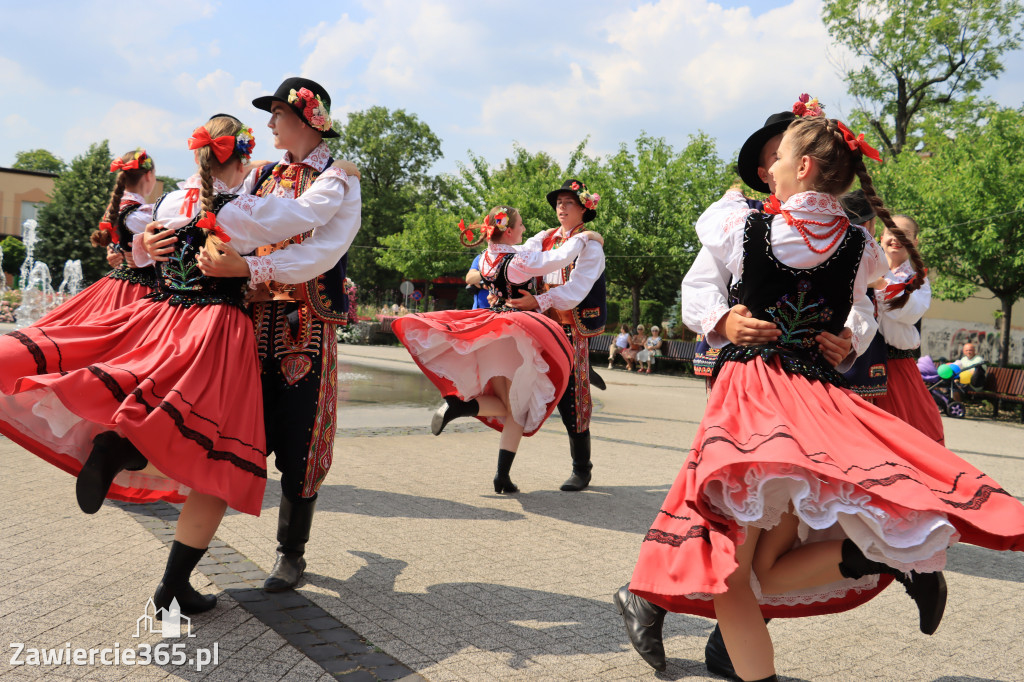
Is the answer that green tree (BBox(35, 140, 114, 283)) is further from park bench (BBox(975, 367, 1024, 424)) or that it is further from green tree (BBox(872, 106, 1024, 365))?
park bench (BBox(975, 367, 1024, 424))

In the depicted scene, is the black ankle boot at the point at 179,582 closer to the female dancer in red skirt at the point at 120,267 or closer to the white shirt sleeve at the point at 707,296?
the white shirt sleeve at the point at 707,296

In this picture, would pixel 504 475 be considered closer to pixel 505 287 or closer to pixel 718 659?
pixel 505 287

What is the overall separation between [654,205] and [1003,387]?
15184 mm

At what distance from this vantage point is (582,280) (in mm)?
6043

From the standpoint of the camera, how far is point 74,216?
45250 mm

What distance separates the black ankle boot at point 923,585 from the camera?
2164 millimetres

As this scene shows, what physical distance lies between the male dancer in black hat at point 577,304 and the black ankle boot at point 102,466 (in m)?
3.50

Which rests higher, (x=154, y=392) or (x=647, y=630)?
(x=154, y=392)

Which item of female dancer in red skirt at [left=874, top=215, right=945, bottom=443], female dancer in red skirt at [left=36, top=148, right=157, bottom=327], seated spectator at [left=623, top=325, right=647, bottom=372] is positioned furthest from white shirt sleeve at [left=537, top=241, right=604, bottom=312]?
seated spectator at [left=623, top=325, right=647, bottom=372]

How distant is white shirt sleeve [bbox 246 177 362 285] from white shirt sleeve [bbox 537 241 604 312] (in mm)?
2661

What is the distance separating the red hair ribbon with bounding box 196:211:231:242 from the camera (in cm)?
305

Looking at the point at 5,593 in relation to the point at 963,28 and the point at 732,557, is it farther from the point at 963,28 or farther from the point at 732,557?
the point at 963,28

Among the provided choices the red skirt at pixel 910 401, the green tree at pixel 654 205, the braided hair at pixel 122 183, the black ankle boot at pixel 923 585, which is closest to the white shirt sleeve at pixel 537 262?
the red skirt at pixel 910 401

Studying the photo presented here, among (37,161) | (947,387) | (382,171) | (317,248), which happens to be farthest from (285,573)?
(37,161)
